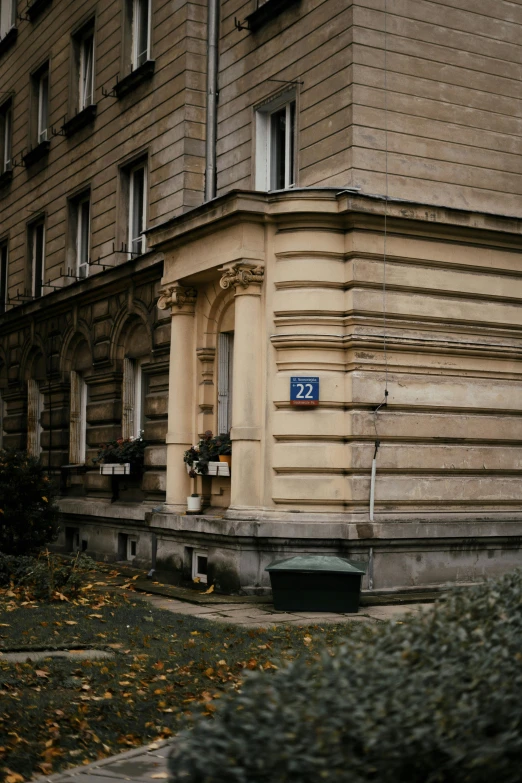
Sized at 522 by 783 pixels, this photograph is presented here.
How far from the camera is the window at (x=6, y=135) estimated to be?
93.0ft

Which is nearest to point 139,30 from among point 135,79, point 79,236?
point 135,79

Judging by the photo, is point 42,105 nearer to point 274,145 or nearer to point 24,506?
point 274,145

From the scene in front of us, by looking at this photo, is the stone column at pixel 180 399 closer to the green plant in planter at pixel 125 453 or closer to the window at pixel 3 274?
the green plant in planter at pixel 125 453

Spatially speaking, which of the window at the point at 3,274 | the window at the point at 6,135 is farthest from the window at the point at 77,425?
the window at the point at 6,135

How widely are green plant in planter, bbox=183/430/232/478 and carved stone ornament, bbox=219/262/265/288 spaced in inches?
93.4

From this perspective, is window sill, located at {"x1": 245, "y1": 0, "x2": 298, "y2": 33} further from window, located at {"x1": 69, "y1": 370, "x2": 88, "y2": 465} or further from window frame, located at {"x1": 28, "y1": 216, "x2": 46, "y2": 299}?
window frame, located at {"x1": 28, "y1": 216, "x2": 46, "y2": 299}

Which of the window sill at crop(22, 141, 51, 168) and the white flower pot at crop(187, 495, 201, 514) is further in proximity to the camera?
the window sill at crop(22, 141, 51, 168)

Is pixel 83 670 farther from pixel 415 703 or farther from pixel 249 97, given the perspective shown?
pixel 249 97

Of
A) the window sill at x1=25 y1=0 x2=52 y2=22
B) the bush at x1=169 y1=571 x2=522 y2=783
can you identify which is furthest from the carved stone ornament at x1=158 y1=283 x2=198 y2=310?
the bush at x1=169 y1=571 x2=522 y2=783

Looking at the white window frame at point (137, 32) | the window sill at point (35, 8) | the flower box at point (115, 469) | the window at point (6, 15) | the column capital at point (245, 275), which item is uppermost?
the window at point (6, 15)

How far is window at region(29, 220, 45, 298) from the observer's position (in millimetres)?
26141

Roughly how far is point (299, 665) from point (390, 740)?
48 cm

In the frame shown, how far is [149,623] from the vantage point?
12.2 metres

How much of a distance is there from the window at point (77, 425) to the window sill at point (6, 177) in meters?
7.66
